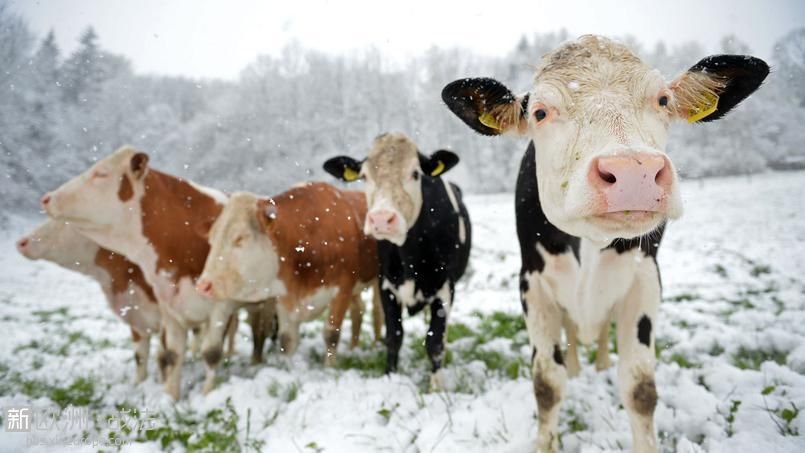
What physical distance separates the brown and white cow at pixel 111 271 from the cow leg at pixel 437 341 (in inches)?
119

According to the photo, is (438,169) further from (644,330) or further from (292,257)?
(644,330)

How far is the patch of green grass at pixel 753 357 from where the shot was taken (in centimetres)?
340

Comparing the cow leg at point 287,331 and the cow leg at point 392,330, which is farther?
the cow leg at point 287,331

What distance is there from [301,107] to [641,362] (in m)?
15.3

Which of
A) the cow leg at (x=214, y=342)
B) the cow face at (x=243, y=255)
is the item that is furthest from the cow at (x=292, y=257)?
the cow leg at (x=214, y=342)

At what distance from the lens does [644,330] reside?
225 centimetres

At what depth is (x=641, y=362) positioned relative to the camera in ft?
7.28

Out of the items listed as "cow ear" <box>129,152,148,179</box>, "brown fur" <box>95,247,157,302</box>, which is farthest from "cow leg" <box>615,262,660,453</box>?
"brown fur" <box>95,247,157,302</box>

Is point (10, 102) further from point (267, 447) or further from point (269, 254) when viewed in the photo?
Answer: point (267, 447)

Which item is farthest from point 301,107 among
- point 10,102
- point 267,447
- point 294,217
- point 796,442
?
point 796,442

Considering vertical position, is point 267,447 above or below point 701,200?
below

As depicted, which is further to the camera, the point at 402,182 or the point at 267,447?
the point at 402,182

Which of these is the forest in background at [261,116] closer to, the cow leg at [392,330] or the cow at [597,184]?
the cow leg at [392,330]

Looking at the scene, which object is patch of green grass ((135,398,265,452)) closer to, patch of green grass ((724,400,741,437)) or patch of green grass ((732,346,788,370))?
patch of green grass ((724,400,741,437))
